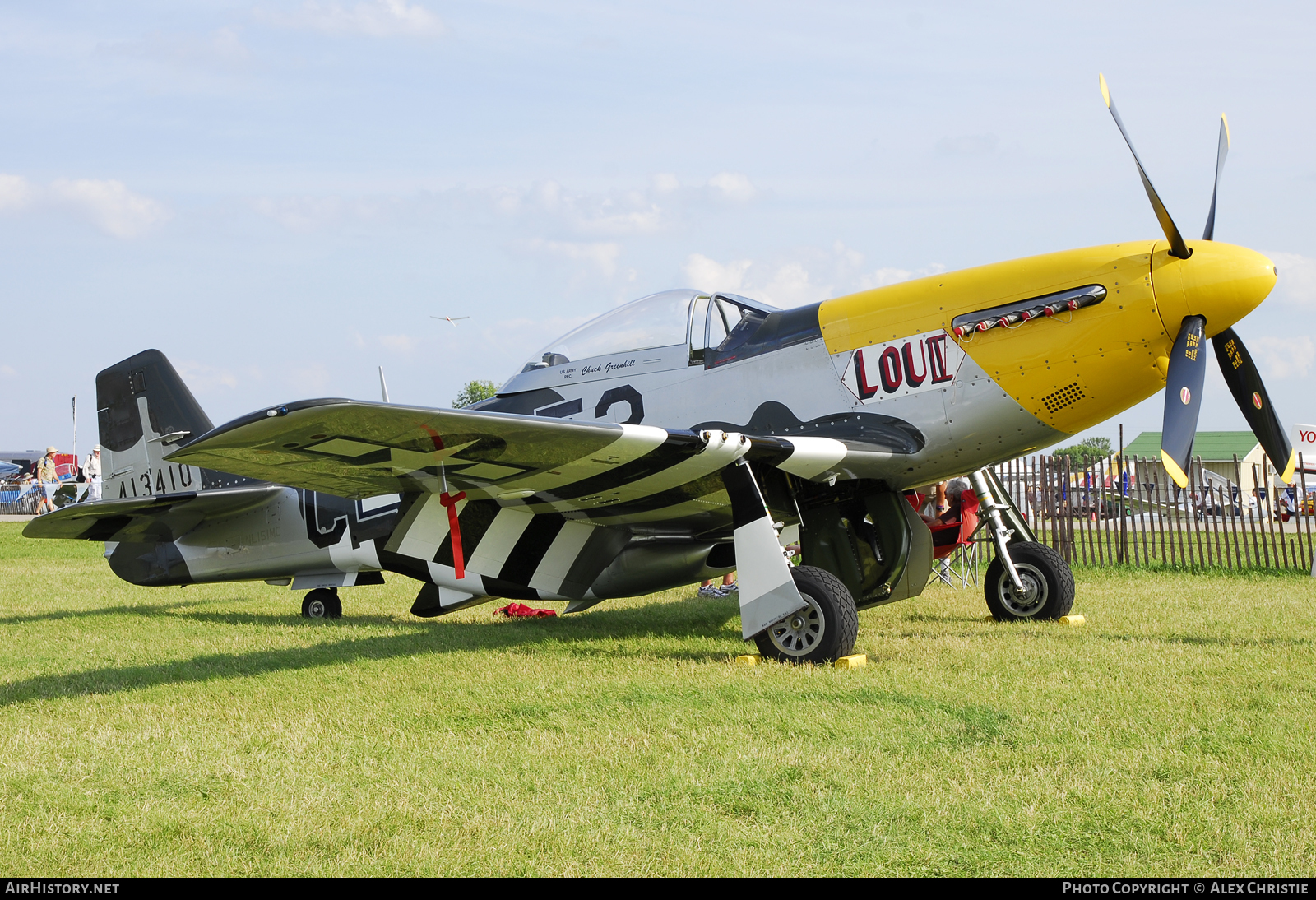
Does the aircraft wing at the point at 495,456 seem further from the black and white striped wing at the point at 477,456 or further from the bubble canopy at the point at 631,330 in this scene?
the bubble canopy at the point at 631,330

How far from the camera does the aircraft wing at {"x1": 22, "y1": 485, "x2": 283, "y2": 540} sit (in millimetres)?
8250

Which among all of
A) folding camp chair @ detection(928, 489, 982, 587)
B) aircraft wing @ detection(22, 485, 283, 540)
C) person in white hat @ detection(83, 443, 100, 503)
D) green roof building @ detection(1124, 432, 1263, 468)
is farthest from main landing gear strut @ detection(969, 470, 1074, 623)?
green roof building @ detection(1124, 432, 1263, 468)

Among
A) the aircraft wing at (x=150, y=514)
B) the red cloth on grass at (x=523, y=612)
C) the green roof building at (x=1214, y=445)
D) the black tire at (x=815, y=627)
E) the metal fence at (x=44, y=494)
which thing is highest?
the metal fence at (x=44, y=494)

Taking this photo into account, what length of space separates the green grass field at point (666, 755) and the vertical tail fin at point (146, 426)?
91.2 inches

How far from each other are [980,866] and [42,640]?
770 centimetres

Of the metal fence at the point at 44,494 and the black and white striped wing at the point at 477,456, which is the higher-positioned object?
the metal fence at the point at 44,494

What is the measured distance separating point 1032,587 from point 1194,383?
270 centimetres

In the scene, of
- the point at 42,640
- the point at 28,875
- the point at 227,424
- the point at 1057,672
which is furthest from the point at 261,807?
the point at 42,640

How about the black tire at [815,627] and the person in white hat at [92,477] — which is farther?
the person in white hat at [92,477]

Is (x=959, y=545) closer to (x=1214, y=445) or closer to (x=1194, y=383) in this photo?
(x=1194, y=383)

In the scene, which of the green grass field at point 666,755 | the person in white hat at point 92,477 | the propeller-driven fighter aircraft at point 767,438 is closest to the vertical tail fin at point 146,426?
the propeller-driven fighter aircraft at point 767,438

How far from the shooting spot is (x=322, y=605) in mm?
9484

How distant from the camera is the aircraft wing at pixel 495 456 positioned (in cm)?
507

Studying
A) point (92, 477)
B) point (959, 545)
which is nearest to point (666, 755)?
point (959, 545)
